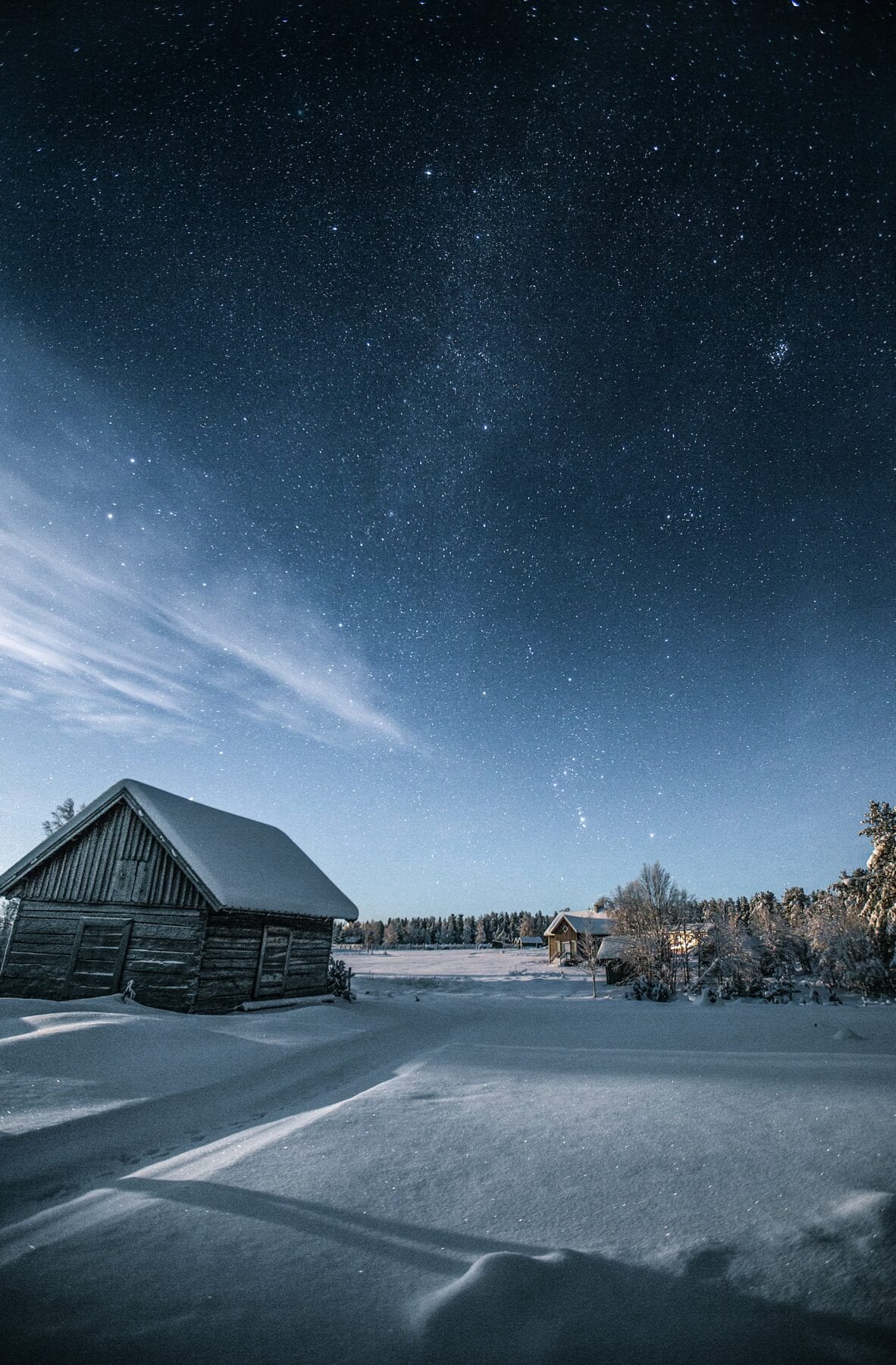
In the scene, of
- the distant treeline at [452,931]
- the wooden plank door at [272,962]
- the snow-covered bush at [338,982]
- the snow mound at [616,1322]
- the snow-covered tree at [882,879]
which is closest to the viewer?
the snow mound at [616,1322]

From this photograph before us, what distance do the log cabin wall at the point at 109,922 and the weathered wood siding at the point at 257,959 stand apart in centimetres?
53

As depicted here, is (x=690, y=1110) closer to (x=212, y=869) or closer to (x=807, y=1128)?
(x=807, y=1128)

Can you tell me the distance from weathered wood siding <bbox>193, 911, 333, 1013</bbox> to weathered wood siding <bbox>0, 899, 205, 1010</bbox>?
0.52m

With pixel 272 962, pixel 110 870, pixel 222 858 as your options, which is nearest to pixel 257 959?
pixel 272 962

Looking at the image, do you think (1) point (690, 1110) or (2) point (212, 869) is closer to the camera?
(1) point (690, 1110)

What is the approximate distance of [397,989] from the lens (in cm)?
2914

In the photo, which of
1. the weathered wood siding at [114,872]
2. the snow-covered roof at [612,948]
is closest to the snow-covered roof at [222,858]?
the weathered wood siding at [114,872]

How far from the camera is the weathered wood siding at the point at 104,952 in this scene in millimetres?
14711

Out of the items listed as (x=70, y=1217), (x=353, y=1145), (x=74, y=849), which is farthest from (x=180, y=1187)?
(x=74, y=849)

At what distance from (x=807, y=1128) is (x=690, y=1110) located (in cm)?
110

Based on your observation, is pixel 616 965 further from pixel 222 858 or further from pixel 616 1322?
pixel 616 1322

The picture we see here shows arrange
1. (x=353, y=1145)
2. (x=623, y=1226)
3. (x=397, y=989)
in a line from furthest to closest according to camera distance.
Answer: (x=397, y=989) → (x=353, y=1145) → (x=623, y=1226)

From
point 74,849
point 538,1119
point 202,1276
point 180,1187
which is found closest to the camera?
point 202,1276

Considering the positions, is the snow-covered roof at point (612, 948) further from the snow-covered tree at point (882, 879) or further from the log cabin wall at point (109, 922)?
the log cabin wall at point (109, 922)
